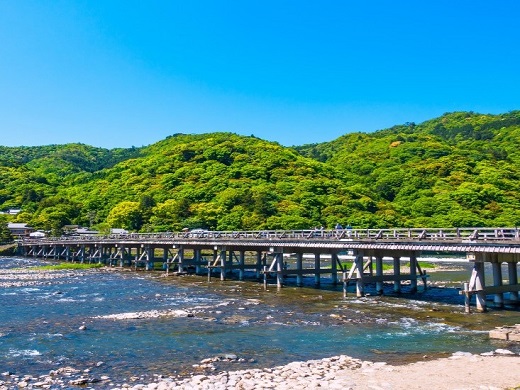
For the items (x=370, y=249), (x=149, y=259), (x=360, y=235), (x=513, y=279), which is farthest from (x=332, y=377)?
(x=149, y=259)

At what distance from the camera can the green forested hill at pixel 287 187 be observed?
10162cm

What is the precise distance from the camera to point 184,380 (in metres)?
15.0

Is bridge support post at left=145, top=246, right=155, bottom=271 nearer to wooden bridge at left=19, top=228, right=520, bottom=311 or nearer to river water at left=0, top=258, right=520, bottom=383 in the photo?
wooden bridge at left=19, top=228, right=520, bottom=311

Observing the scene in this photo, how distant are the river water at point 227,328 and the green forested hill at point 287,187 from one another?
5878 cm

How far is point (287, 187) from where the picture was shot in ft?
391

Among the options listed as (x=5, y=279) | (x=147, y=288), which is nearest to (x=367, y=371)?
(x=147, y=288)

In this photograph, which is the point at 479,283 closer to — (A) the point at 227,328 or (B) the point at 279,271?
(A) the point at 227,328

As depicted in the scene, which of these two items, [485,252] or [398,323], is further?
[485,252]

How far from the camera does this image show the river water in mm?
18000

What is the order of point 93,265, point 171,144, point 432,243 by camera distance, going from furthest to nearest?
point 171,144 < point 93,265 < point 432,243

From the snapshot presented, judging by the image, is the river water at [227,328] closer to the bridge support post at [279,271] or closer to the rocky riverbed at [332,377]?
the rocky riverbed at [332,377]

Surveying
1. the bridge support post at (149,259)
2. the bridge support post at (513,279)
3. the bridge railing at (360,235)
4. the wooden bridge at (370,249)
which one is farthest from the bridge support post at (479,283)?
the bridge support post at (149,259)

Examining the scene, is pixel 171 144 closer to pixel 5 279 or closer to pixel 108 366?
pixel 5 279

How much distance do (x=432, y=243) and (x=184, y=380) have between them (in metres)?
19.3
